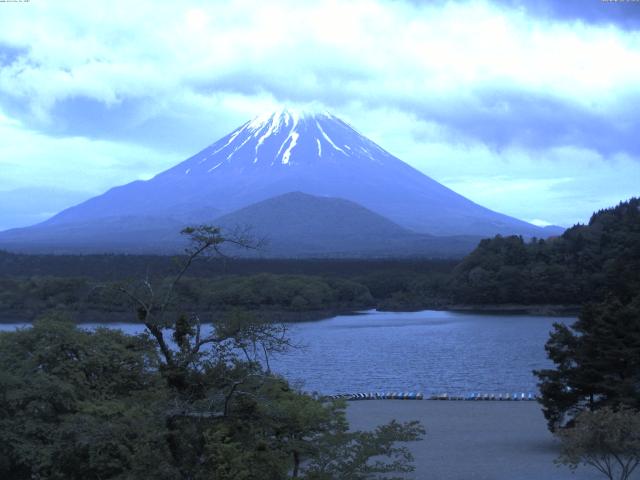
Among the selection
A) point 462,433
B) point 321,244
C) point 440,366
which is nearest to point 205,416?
point 462,433

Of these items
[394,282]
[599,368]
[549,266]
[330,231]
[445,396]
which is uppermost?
[330,231]

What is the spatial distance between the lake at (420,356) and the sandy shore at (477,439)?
227 centimetres

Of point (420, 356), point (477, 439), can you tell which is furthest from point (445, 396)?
point (420, 356)

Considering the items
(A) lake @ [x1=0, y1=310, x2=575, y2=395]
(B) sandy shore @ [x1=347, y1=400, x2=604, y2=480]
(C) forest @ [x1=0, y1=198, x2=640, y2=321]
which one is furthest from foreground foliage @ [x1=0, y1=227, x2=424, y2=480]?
(C) forest @ [x1=0, y1=198, x2=640, y2=321]

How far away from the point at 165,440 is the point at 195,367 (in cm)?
65

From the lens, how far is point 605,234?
5481cm

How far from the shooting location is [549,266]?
5347cm

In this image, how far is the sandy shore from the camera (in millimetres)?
12094

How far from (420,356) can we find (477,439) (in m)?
15.0

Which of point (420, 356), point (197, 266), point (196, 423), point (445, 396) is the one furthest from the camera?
point (197, 266)

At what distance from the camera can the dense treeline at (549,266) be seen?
5188 centimetres

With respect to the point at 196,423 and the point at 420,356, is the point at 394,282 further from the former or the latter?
the point at 196,423

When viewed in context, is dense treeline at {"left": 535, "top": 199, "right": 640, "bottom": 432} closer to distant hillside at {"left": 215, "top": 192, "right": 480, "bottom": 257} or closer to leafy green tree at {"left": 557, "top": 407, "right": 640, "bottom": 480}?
leafy green tree at {"left": 557, "top": 407, "right": 640, "bottom": 480}

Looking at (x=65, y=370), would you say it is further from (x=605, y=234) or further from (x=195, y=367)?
(x=605, y=234)
